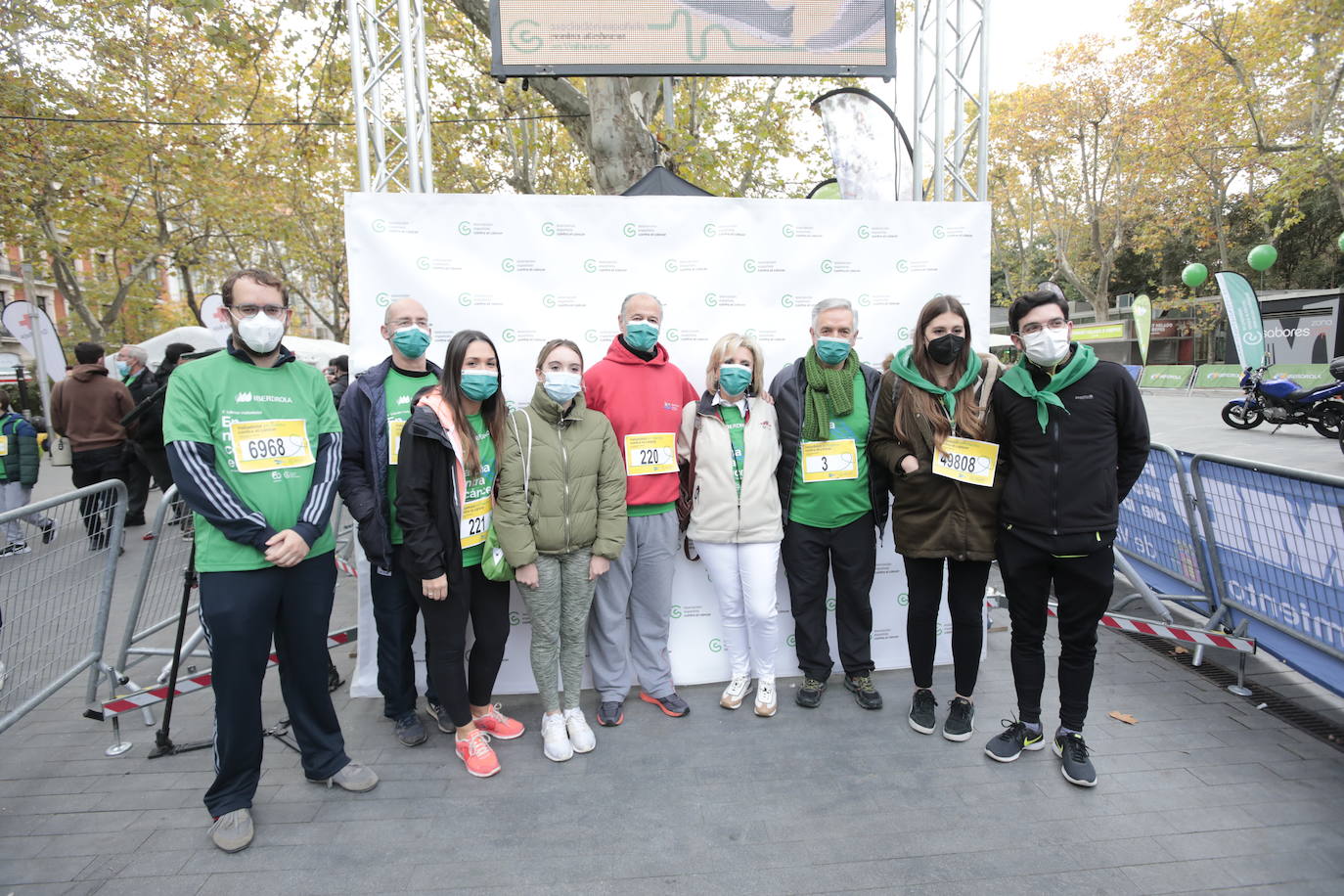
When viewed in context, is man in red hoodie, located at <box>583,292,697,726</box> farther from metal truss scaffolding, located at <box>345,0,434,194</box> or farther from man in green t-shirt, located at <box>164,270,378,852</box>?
metal truss scaffolding, located at <box>345,0,434,194</box>

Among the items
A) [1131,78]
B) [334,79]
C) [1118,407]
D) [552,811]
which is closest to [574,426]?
[552,811]

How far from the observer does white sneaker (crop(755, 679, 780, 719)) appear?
3.53 m

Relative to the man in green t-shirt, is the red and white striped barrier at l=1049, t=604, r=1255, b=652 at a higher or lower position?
lower

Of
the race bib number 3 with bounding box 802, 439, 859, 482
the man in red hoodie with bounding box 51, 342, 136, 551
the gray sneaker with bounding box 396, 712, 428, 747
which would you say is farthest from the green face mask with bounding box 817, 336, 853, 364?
the man in red hoodie with bounding box 51, 342, 136, 551

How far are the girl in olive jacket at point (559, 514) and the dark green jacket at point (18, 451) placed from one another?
6.69 m

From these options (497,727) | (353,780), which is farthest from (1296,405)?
(353,780)

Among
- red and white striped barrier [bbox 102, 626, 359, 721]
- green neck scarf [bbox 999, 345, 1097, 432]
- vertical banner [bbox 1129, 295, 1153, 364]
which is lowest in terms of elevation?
red and white striped barrier [bbox 102, 626, 359, 721]

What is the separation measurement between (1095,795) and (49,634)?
14.6 ft

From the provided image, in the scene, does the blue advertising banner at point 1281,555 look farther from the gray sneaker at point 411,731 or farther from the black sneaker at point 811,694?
the gray sneaker at point 411,731

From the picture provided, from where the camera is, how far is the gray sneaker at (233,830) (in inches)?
101

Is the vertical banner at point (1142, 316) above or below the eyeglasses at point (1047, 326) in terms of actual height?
above

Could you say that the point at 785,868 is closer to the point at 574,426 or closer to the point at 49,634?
the point at 574,426

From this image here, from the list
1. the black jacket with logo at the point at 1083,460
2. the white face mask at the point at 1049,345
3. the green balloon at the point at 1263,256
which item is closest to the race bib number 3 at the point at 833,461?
the black jacket with logo at the point at 1083,460

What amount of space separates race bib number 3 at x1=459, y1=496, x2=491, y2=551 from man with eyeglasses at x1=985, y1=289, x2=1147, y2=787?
86.8 inches
